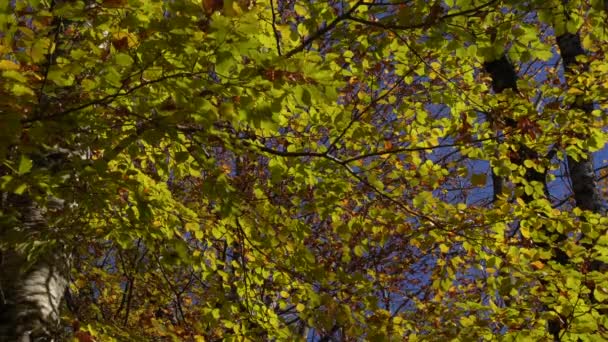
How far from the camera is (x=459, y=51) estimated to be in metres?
3.16

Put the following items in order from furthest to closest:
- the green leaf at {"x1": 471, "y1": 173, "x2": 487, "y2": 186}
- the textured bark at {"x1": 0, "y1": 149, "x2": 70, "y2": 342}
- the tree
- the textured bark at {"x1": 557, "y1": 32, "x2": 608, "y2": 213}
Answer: the textured bark at {"x1": 557, "y1": 32, "x2": 608, "y2": 213}, the green leaf at {"x1": 471, "y1": 173, "x2": 487, "y2": 186}, the textured bark at {"x1": 0, "y1": 149, "x2": 70, "y2": 342}, the tree

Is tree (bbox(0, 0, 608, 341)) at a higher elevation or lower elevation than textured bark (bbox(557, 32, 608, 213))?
lower

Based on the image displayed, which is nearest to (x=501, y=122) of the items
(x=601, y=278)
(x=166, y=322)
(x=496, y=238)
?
(x=496, y=238)

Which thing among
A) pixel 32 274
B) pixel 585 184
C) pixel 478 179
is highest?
pixel 585 184

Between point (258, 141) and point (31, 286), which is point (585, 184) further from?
point (31, 286)

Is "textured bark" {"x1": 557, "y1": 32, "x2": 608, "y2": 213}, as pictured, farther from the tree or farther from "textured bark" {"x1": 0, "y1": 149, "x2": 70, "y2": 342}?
"textured bark" {"x1": 0, "y1": 149, "x2": 70, "y2": 342}

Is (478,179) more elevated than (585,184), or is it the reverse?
(585,184)

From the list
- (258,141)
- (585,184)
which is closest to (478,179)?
(258,141)

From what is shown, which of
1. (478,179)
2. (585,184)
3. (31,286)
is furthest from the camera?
(585,184)

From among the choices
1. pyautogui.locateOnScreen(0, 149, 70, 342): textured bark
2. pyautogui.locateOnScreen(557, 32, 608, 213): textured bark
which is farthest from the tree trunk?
pyautogui.locateOnScreen(557, 32, 608, 213): textured bark

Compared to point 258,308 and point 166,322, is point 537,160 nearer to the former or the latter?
point 258,308

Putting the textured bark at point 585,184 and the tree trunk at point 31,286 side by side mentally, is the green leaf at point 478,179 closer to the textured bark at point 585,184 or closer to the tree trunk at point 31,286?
the textured bark at point 585,184

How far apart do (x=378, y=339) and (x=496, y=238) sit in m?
1.52

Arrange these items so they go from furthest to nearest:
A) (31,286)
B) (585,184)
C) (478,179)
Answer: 1. (585,184)
2. (478,179)
3. (31,286)
